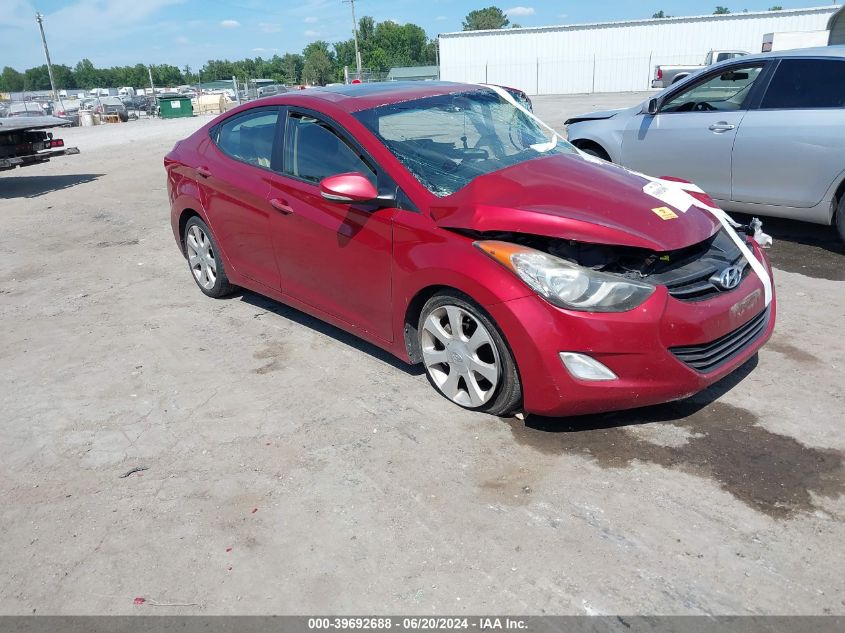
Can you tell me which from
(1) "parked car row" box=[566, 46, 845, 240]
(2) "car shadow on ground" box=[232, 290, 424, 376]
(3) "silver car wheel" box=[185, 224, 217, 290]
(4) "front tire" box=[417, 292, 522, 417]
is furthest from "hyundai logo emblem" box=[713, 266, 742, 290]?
(3) "silver car wheel" box=[185, 224, 217, 290]

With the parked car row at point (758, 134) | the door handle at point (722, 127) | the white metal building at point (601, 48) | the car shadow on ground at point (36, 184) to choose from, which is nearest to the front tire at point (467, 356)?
the parked car row at point (758, 134)

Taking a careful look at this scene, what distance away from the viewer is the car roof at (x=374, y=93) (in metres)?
4.04

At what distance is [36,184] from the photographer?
1323cm

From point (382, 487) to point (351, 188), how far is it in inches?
61.3

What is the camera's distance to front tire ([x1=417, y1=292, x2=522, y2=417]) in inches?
126

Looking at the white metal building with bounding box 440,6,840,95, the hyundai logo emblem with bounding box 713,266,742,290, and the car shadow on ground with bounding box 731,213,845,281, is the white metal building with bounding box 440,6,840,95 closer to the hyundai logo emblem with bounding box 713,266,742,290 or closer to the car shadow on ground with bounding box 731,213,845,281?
the car shadow on ground with bounding box 731,213,845,281

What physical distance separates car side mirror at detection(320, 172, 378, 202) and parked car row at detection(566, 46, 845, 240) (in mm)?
4110

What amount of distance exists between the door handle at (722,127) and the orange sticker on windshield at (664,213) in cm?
328

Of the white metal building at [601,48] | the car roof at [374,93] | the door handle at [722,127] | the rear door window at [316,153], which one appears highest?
the white metal building at [601,48]

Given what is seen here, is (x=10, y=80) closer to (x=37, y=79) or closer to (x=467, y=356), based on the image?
(x=37, y=79)

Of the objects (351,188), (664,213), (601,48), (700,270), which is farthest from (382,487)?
(601,48)

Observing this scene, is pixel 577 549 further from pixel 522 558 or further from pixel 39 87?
pixel 39 87

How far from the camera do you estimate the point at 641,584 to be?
234cm

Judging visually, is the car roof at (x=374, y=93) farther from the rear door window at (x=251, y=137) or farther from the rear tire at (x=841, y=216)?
the rear tire at (x=841, y=216)
